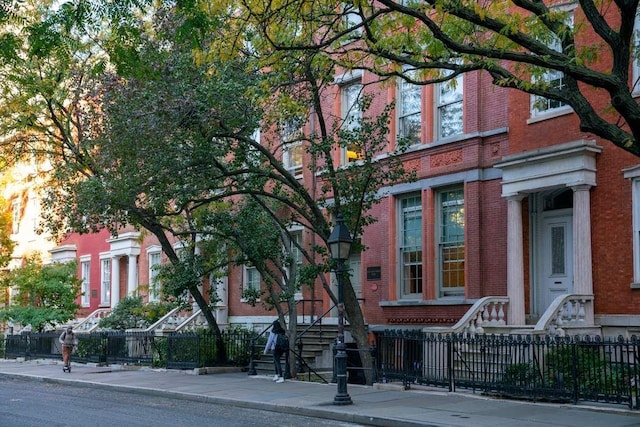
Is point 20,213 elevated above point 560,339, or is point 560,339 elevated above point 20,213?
point 20,213

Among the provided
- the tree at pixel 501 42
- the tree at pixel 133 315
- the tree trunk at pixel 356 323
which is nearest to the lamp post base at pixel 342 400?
the tree trunk at pixel 356 323

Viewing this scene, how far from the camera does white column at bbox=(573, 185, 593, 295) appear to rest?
711 inches

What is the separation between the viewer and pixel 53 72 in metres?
25.2

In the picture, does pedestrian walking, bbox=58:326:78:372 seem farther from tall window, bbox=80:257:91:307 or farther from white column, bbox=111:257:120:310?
tall window, bbox=80:257:91:307

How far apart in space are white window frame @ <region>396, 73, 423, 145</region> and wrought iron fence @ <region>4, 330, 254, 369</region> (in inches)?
296

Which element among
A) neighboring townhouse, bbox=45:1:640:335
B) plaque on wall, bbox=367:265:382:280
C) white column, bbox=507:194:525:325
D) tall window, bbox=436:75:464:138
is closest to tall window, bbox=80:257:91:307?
neighboring townhouse, bbox=45:1:640:335

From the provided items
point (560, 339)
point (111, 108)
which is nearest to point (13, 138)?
point (111, 108)

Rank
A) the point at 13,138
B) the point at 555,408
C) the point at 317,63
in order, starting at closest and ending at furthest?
1. the point at 555,408
2. the point at 317,63
3. the point at 13,138

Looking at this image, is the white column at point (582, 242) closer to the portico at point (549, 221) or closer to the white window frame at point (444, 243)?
the portico at point (549, 221)

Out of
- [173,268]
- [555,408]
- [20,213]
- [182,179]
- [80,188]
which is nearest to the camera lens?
[555,408]

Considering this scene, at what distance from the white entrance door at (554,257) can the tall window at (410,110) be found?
15.4ft

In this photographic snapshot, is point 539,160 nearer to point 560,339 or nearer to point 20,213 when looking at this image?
point 560,339

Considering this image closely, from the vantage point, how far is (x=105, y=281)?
39.0 meters

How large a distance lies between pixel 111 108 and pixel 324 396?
7927mm
